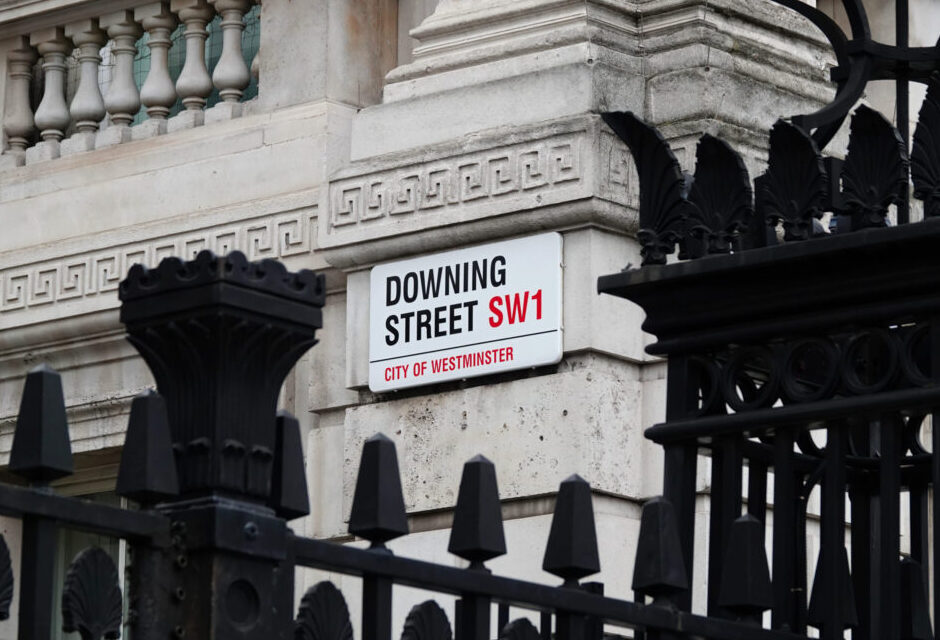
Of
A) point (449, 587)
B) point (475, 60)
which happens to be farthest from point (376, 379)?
point (449, 587)

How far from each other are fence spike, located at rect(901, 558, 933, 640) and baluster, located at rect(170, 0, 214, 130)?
5.45 metres

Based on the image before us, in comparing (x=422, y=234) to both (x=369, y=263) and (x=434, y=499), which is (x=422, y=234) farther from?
(x=434, y=499)

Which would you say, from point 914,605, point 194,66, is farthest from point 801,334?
point 194,66

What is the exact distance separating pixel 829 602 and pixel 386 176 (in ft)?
14.7

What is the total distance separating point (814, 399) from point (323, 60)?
4.88 meters

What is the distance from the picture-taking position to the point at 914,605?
446cm

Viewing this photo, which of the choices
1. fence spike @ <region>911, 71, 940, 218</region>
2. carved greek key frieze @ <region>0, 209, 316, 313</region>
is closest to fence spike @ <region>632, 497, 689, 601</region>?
fence spike @ <region>911, 71, 940, 218</region>

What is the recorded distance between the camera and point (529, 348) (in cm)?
830

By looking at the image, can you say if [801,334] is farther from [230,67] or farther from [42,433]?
[230,67]

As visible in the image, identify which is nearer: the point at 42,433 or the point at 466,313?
the point at 42,433

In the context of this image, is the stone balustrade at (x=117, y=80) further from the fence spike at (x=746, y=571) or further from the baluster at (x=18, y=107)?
the fence spike at (x=746, y=571)

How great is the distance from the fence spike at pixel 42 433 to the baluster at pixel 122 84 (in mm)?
6545

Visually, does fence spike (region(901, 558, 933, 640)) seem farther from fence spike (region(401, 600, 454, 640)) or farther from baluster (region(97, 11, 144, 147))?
baluster (region(97, 11, 144, 147))

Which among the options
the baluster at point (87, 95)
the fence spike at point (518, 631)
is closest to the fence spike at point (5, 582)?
the fence spike at point (518, 631)
